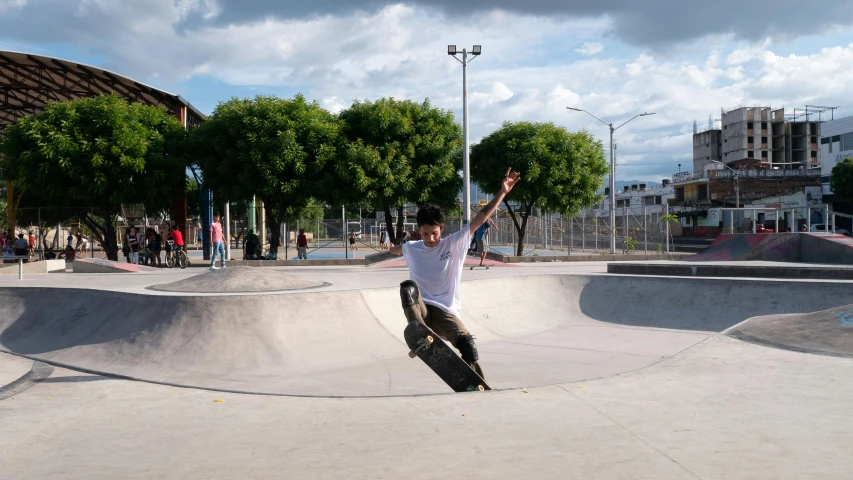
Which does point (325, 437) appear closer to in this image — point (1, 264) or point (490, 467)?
point (490, 467)

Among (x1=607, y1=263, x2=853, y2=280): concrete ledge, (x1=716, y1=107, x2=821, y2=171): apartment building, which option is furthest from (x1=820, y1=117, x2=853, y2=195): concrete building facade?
(x1=607, y1=263, x2=853, y2=280): concrete ledge

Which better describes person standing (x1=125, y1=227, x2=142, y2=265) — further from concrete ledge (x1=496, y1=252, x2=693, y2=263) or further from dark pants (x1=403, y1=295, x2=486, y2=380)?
dark pants (x1=403, y1=295, x2=486, y2=380)

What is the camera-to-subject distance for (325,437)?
182 inches

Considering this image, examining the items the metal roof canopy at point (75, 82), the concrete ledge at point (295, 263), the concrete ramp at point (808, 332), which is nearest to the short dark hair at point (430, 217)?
the concrete ramp at point (808, 332)

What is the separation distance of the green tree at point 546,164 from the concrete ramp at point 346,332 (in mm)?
17127

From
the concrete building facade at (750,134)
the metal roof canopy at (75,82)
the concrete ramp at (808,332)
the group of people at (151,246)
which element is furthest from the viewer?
the concrete building facade at (750,134)

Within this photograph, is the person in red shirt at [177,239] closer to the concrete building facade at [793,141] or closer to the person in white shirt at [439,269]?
the person in white shirt at [439,269]

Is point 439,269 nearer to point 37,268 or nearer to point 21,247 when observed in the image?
point 37,268

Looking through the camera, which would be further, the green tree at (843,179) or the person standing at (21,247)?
the green tree at (843,179)

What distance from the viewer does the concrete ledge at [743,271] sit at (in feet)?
44.2

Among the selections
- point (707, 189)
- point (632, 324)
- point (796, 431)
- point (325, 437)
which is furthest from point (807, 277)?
point (707, 189)

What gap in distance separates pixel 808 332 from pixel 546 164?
22501 mm

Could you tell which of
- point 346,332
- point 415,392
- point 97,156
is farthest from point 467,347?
point 97,156

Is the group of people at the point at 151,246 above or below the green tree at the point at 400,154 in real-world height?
below
